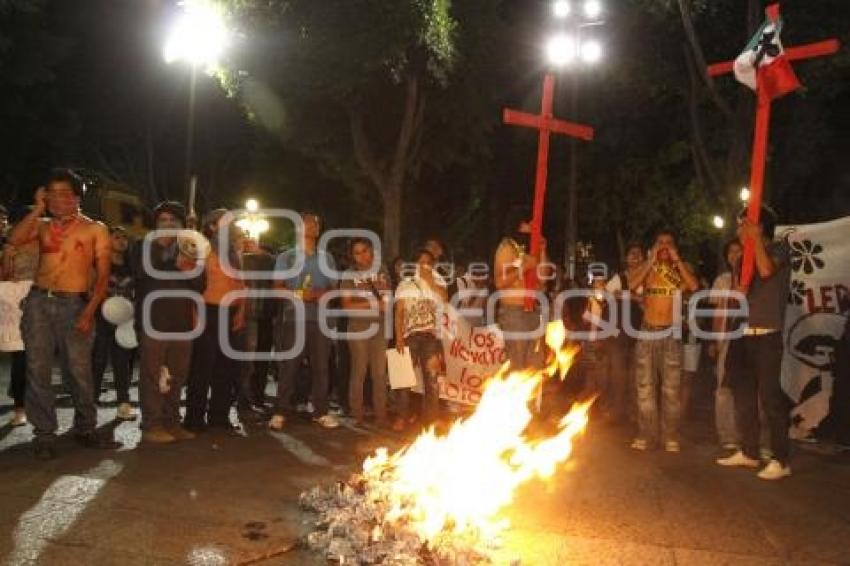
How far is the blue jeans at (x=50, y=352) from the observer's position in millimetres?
6215

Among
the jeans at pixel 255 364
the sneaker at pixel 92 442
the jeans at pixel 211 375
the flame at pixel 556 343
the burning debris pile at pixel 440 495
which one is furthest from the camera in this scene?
the flame at pixel 556 343

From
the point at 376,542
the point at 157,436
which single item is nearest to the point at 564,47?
the point at 157,436

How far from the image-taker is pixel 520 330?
27.9 feet

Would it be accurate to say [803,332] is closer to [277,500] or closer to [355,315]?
[355,315]

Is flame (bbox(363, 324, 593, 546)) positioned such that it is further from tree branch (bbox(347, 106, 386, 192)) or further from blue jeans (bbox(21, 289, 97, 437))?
tree branch (bbox(347, 106, 386, 192))

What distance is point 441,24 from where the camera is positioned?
14898mm

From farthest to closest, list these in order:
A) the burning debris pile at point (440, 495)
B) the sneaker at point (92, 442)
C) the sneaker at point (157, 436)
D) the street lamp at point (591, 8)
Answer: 1. the street lamp at point (591, 8)
2. the sneaker at point (157, 436)
3. the sneaker at point (92, 442)
4. the burning debris pile at point (440, 495)

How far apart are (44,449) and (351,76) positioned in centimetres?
1032

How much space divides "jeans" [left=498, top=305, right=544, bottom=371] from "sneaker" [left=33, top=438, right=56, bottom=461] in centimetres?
434

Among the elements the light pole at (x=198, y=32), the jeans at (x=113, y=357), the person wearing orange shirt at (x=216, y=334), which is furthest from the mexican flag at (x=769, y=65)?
the light pole at (x=198, y=32)

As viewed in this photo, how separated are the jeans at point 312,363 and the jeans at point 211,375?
515 mm

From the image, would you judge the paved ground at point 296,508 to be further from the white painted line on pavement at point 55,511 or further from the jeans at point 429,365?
the jeans at point 429,365

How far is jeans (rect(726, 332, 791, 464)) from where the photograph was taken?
676cm

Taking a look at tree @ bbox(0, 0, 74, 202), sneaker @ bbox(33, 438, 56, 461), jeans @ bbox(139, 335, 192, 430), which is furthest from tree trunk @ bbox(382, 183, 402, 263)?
tree @ bbox(0, 0, 74, 202)
